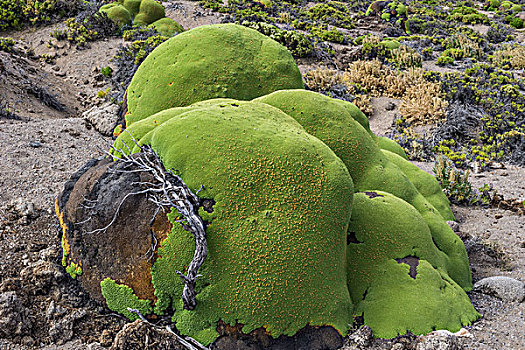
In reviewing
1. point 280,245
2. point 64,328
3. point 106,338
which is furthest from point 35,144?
point 280,245

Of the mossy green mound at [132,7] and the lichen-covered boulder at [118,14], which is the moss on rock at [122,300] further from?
the mossy green mound at [132,7]

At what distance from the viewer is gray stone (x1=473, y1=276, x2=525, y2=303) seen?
14.6 feet

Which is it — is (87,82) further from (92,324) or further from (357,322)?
(357,322)

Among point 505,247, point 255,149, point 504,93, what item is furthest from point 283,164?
point 504,93

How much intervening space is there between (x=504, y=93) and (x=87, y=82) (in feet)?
42.5

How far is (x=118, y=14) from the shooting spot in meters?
14.8

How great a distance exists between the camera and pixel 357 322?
384 cm

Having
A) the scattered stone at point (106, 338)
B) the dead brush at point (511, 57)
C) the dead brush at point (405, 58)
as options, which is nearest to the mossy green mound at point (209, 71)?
the scattered stone at point (106, 338)

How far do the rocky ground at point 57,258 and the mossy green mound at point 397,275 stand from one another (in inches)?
6.8

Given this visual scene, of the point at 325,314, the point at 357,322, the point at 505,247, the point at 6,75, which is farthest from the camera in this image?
the point at 6,75

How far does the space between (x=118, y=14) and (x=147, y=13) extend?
3.73ft

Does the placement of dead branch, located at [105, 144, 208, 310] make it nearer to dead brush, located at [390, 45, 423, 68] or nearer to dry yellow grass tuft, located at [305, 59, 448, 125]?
dry yellow grass tuft, located at [305, 59, 448, 125]

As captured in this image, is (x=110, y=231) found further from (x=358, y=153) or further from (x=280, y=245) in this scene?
(x=358, y=153)

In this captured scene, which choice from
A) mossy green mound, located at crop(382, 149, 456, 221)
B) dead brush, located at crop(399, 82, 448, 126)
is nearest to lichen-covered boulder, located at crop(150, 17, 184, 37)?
dead brush, located at crop(399, 82, 448, 126)
